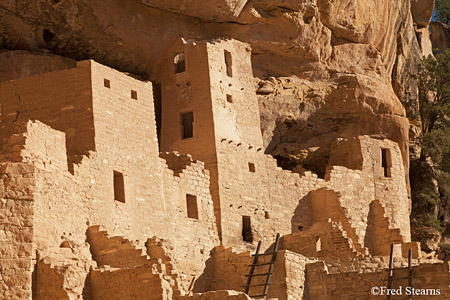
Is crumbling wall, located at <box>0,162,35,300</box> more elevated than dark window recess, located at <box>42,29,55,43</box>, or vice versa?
dark window recess, located at <box>42,29,55,43</box>

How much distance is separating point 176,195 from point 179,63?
5352mm

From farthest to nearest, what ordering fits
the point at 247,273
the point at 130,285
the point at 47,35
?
the point at 47,35 < the point at 247,273 < the point at 130,285

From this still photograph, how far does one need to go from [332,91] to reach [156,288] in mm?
14533

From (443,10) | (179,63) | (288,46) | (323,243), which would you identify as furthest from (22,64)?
(443,10)

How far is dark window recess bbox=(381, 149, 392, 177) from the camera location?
37.6 metres

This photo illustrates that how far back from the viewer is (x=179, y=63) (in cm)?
3484

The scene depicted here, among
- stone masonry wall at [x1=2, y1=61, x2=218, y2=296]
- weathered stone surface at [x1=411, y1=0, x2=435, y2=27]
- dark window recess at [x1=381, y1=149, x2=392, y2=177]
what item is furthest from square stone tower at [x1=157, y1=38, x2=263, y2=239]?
weathered stone surface at [x1=411, y1=0, x2=435, y2=27]

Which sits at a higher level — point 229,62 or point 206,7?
point 206,7

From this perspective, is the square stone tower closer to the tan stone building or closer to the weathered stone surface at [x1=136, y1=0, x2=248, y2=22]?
the tan stone building

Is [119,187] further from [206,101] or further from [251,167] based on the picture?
[251,167]

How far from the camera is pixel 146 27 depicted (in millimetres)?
34250

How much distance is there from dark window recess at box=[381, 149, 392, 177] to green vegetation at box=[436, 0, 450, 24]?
1968cm

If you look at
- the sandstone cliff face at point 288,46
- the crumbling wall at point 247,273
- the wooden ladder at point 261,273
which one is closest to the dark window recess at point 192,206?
the crumbling wall at point 247,273

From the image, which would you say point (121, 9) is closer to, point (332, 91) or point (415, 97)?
point (332, 91)
